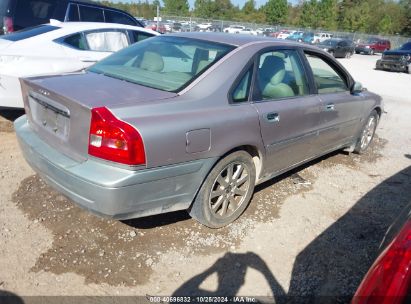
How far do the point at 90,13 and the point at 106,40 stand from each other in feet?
8.64

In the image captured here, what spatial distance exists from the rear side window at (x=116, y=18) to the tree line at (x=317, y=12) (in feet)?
154

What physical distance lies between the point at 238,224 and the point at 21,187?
223cm

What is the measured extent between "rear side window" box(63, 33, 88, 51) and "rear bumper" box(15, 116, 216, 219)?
311 centimetres

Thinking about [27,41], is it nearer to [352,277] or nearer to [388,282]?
[352,277]

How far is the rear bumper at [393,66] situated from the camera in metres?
20.2

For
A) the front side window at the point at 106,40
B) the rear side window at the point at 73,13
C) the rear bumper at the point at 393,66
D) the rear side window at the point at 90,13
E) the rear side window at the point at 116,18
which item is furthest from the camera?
the rear bumper at the point at 393,66

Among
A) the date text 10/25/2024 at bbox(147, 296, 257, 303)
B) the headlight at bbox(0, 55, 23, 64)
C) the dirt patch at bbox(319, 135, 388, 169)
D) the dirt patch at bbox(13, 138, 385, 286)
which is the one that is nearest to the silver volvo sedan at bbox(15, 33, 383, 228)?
the dirt patch at bbox(13, 138, 385, 286)

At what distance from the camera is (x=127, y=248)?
3.05 m

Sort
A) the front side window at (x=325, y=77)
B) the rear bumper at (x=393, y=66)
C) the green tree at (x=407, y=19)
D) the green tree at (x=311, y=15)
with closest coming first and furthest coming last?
the front side window at (x=325, y=77) < the rear bumper at (x=393, y=66) < the green tree at (x=311, y=15) < the green tree at (x=407, y=19)

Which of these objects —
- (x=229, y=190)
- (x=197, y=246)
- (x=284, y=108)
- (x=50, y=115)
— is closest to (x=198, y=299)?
(x=197, y=246)

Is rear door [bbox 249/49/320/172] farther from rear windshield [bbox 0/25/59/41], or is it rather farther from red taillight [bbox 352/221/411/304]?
rear windshield [bbox 0/25/59/41]

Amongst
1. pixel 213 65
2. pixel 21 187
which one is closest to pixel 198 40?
pixel 213 65

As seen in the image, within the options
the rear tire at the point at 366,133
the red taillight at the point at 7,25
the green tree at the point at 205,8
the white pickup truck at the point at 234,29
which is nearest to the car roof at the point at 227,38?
the rear tire at the point at 366,133

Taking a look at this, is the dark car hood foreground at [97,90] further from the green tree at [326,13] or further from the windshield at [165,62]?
the green tree at [326,13]
